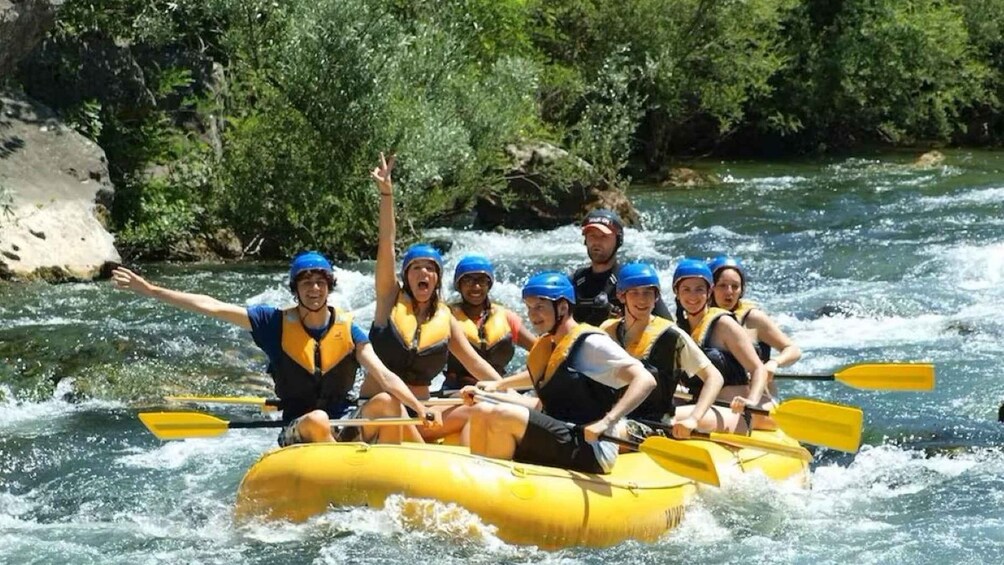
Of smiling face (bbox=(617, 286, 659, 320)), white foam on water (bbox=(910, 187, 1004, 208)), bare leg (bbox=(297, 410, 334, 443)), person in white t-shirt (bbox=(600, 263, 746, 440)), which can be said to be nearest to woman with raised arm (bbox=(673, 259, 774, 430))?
person in white t-shirt (bbox=(600, 263, 746, 440))

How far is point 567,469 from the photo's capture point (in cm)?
610

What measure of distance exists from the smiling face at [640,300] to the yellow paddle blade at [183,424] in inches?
77.8

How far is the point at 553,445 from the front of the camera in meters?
6.10

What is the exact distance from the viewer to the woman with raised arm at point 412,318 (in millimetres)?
6613

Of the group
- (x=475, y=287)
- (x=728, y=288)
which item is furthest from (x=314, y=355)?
(x=728, y=288)

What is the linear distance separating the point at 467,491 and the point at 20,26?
905 centimetres

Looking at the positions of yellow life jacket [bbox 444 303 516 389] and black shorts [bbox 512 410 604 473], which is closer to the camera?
black shorts [bbox 512 410 604 473]

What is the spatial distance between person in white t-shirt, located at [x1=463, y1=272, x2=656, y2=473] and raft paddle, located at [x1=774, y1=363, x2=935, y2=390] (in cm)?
177

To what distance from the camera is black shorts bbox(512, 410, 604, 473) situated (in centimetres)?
609

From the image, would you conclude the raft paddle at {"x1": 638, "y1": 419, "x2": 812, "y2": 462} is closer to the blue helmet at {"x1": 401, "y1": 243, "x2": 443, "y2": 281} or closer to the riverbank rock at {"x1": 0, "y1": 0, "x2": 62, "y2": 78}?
the blue helmet at {"x1": 401, "y1": 243, "x2": 443, "y2": 281}

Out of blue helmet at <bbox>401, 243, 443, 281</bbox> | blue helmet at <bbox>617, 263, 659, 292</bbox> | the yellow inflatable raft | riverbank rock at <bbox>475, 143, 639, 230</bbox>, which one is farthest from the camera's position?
riverbank rock at <bbox>475, 143, 639, 230</bbox>

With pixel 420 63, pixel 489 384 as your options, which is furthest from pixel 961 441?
pixel 420 63

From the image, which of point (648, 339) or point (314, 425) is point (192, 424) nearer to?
point (314, 425)

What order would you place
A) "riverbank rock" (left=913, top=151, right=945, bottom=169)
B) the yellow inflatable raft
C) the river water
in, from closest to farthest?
the yellow inflatable raft → the river water → "riverbank rock" (left=913, top=151, right=945, bottom=169)
